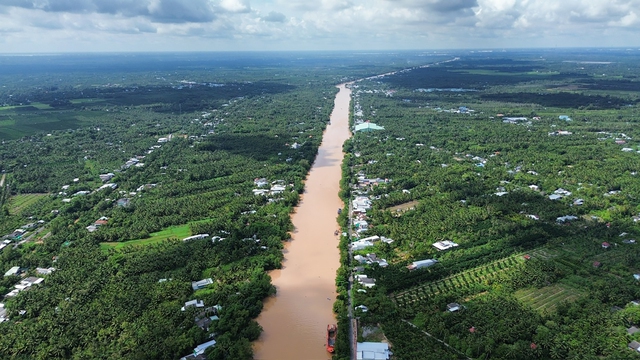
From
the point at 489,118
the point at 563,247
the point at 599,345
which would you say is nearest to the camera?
the point at 599,345

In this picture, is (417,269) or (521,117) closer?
(417,269)

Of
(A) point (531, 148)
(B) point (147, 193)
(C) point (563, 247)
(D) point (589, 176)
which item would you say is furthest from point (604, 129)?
(B) point (147, 193)

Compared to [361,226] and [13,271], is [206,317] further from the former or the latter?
[13,271]

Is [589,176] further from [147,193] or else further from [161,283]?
[147,193]

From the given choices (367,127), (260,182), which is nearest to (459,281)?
(260,182)

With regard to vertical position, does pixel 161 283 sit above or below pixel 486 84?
below

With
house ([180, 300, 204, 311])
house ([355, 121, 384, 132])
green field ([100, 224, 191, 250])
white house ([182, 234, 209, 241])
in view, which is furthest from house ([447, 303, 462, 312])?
house ([355, 121, 384, 132])

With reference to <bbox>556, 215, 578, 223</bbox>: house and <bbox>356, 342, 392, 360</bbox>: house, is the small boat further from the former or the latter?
<bbox>556, 215, 578, 223</bbox>: house

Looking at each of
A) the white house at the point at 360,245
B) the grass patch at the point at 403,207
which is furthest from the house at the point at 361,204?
the white house at the point at 360,245
